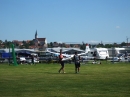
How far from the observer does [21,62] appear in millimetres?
57875

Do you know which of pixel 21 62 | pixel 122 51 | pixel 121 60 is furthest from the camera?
pixel 122 51

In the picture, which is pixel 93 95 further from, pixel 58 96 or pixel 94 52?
pixel 94 52

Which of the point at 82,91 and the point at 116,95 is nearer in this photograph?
the point at 116,95

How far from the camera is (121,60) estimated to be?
63.9m

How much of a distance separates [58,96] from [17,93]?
1867 millimetres

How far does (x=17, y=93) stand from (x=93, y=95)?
3.03 m

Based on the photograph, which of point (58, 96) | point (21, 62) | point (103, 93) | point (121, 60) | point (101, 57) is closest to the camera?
point (58, 96)

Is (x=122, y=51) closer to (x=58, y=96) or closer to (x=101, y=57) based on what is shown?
(x=101, y=57)

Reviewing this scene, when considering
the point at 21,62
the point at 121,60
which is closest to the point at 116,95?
the point at 21,62

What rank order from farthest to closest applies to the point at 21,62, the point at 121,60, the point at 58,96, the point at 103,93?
the point at 121,60 < the point at 21,62 < the point at 103,93 < the point at 58,96

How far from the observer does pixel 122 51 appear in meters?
102

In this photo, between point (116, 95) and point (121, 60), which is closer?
point (116, 95)

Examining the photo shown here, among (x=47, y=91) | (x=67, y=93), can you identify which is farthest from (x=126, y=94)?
(x=47, y=91)

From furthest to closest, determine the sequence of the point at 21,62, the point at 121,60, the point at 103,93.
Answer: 1. the point at 121,60
2. the point at 21,62
3. the point at 103,93
